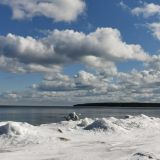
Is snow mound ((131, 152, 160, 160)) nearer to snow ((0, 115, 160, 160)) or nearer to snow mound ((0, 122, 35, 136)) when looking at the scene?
snow ((0, 115, 160, 160))

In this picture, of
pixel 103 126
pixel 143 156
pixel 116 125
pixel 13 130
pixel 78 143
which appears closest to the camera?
pixel 143 156

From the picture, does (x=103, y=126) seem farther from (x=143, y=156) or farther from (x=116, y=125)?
(x=143, y=156)

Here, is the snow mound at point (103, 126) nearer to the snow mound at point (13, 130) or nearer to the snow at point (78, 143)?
the snow at point (78, 143)

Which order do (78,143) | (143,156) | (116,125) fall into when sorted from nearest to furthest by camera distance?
(143,156) → (78,143) → (116,125)

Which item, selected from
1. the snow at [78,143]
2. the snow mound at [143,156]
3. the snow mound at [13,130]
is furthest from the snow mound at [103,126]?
the snow mound at [143,156]

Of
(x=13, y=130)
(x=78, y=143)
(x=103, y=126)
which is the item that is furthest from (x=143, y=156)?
(x=103, y=126)

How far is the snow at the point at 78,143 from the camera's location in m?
21.7

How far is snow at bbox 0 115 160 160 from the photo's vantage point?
71.3ft

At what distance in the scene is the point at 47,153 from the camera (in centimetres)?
2248

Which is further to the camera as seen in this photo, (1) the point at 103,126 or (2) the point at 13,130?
(1) the point at 103,126

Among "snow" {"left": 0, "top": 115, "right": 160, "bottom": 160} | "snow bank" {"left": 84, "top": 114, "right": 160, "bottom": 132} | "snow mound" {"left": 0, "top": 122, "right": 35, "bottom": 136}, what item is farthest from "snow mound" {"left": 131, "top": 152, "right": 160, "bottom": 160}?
"snow bank" {"left": 84, "top": 114, "right": 160, "bottom": 132}

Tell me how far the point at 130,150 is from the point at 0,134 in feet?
29.5

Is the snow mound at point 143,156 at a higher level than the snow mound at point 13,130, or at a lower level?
lower

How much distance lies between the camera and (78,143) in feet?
88.7
